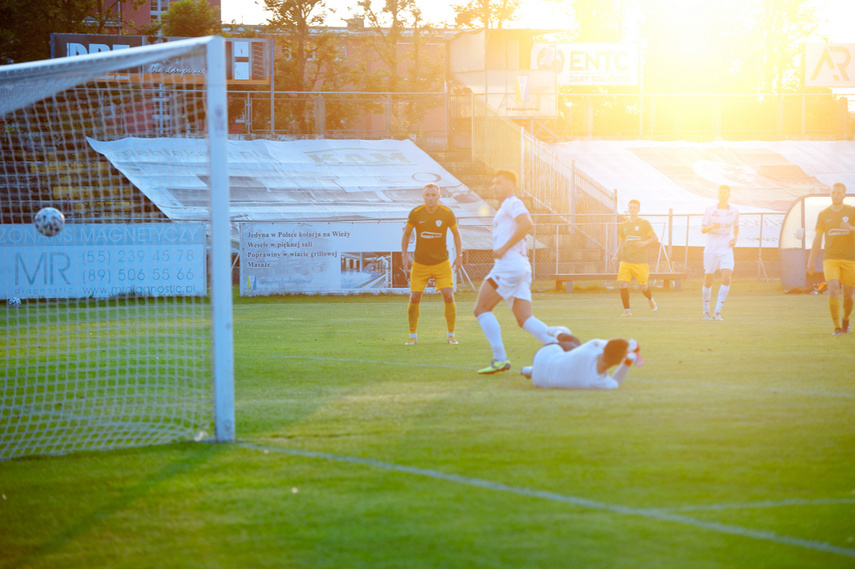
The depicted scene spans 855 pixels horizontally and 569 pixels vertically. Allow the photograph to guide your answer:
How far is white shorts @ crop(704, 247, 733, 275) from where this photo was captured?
1453 centimetres

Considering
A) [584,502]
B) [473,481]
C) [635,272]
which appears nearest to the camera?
[584,502]

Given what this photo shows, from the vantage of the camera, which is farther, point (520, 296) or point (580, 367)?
point (520, 296)

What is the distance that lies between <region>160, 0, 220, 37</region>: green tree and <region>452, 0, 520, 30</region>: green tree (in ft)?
43.9

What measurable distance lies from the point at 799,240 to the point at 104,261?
17.0 meters

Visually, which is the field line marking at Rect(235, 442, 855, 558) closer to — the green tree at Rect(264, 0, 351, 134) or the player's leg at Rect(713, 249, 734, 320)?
the player's leg at Rect(713, 249, 734, 320)

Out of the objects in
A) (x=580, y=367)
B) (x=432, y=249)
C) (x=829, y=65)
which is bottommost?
(x=580, y=367)

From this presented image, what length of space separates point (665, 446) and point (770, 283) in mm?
21442

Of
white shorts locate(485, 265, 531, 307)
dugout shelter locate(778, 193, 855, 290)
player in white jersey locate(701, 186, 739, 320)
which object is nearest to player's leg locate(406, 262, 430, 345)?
white shorts locate(485, 265, 531, 307)

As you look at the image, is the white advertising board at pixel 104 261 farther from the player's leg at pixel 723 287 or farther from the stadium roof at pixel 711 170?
the stadium roof at pixel 711 170

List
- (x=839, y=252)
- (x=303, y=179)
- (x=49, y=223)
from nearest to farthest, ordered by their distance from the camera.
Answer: (x=49, y=223), (x=839, y=252), (x=303, y=179)

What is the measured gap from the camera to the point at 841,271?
12227 mm

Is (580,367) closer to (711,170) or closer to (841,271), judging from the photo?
(841,271)

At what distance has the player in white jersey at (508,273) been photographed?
8.45m

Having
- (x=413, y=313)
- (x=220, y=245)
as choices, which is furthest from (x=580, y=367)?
(x=413, y=313)
